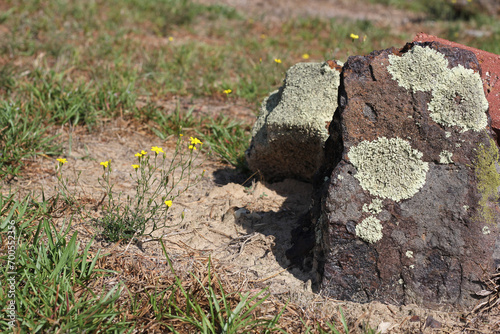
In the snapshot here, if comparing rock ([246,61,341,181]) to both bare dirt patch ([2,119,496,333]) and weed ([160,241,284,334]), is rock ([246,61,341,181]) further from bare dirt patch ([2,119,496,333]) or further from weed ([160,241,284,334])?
weed ([160,241,284,334])

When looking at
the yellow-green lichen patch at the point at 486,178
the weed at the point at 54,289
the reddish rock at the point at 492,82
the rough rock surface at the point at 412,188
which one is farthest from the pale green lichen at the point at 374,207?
the weed at the point at 54,289

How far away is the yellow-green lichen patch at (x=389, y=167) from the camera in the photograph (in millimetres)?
2291

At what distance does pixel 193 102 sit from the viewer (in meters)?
5.03

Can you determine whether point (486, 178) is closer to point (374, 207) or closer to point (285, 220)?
point (374, 207)

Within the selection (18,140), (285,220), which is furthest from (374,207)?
(18,140)

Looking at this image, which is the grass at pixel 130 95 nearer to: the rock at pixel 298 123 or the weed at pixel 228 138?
the weed at pixel 228 138

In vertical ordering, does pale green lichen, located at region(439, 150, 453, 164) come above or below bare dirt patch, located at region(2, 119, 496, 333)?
above

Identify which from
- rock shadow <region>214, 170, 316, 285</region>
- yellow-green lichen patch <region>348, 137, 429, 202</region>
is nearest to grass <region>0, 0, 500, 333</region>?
rock shadow <region>214, 170, 316, 285</region>

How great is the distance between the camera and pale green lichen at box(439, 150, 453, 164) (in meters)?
2.30

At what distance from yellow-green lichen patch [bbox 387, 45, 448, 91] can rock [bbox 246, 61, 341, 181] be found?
1.99 feet

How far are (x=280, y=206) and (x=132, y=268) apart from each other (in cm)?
114

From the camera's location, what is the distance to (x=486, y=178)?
2.31 metres

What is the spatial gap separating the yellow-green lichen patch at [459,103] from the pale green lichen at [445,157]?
15cm

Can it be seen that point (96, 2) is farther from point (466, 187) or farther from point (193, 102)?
point (466, 187)
